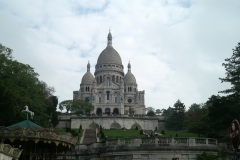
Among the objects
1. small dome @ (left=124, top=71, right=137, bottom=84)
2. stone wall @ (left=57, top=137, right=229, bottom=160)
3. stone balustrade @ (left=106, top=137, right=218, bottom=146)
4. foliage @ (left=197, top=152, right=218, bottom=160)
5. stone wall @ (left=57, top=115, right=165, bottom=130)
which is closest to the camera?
foliage @ (left=197, top=152, right=218, bottom=160)

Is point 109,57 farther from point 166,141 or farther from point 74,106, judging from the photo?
point 166,141

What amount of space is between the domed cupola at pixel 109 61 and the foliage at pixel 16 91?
3112 inches

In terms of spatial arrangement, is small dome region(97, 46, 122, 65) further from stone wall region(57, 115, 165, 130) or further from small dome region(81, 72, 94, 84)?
stone wall region(57, 115, 165, 130)

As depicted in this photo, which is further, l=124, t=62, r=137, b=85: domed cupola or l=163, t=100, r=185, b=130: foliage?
l=124, t=62, r=137, b=85: domed cupola

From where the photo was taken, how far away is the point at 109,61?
137 m

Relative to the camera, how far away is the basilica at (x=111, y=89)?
123562 mm

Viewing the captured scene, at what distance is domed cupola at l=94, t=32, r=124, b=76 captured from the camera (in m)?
136

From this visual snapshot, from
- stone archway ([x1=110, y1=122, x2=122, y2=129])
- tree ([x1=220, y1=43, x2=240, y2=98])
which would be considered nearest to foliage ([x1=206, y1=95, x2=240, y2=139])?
tree ([x1=220, y1=43, x2=240, y2=98])

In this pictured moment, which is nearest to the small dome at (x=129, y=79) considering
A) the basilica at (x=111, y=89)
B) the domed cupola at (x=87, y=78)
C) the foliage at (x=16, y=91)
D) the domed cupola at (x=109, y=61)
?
the basilica at (x=111, y=89)

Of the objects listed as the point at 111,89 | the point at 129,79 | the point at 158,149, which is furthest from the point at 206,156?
the point at 129,79

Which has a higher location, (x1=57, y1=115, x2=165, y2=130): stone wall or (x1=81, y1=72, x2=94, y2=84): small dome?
(x1=81, y1=72, x2=94, y2=84): small dome

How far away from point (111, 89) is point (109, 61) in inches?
→ 571

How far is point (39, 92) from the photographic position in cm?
5453

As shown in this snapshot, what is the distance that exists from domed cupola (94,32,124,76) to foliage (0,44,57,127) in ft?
259
